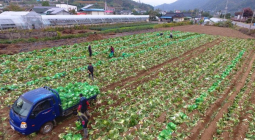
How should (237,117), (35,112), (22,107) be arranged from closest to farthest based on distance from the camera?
(35,112) → (22,107) → (237,117)

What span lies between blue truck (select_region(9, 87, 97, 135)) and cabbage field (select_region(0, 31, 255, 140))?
585 mm

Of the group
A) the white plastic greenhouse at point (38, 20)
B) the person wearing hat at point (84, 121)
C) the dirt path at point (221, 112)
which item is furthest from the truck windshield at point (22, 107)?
the white plastic greenhouse at point (38, 20)

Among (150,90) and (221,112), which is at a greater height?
(150,90)

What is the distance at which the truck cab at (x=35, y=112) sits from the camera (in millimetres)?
6741

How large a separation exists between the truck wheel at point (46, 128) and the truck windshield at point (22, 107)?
103 centimetres

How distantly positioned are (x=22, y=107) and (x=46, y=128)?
145 centimetres

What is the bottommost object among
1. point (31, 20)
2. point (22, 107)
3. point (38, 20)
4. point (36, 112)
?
point (36, 112)

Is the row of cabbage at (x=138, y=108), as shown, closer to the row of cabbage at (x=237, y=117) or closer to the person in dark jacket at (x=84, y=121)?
the person in dark jacket at (x=84, y=121)

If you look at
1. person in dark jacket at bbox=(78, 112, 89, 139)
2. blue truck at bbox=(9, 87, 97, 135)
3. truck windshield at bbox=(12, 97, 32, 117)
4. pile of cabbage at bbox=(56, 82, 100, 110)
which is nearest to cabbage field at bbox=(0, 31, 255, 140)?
pile of cabbage at bbox=(56, 82, 100, 110)

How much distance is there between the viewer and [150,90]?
11.2 meters

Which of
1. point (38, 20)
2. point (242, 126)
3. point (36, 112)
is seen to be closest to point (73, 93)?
point (36, 112)

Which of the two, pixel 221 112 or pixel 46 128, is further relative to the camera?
pixel 221 112

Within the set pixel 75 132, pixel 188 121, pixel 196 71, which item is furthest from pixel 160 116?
pixel 196 71

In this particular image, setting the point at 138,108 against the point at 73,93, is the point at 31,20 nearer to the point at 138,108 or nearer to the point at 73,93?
the point at 73,93
